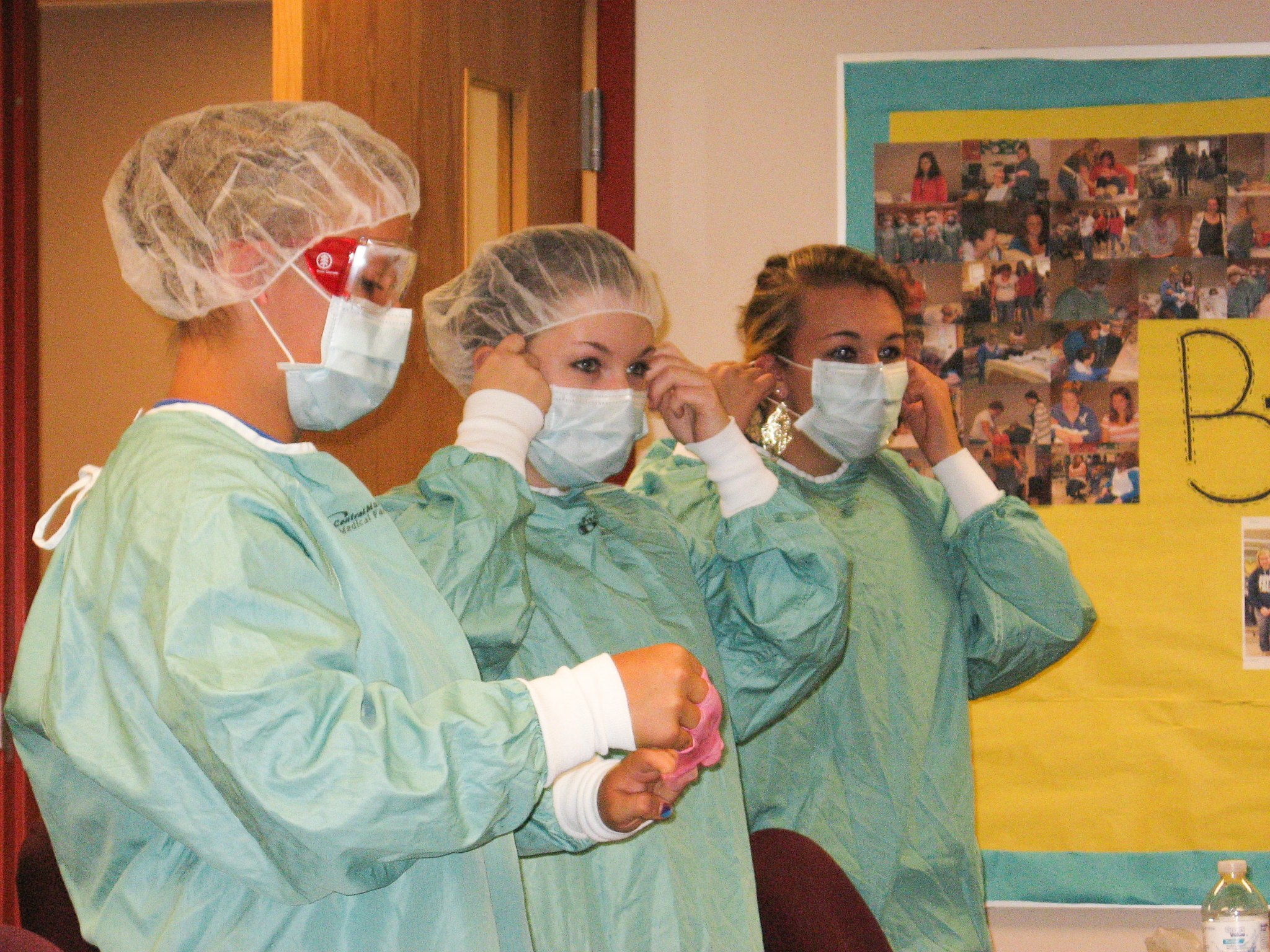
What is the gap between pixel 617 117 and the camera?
275 centimetres

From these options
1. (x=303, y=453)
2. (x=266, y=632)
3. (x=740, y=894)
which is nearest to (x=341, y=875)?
(x=266, y=632)

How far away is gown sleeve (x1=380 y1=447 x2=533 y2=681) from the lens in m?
1.47

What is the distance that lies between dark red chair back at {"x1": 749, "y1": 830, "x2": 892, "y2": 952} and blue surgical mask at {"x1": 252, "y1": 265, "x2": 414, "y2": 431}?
777mm

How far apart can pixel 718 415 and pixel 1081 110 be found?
135 cm

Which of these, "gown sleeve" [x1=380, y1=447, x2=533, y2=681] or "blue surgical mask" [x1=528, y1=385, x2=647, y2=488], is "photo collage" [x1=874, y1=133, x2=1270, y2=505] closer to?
"blue surgical mask" [x1=528, y1=385, x2=647, y2=488]

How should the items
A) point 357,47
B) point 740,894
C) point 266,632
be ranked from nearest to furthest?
1. point 266,632
2. point 740,894
3. point 357,47

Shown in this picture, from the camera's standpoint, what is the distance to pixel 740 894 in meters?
1.56

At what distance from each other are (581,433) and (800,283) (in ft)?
2.14

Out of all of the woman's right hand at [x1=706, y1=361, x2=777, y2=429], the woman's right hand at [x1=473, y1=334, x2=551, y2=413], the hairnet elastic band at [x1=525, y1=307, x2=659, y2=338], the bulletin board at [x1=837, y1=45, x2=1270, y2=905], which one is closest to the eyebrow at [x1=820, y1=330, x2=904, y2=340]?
the woman's right hand at [x1=706, y1=361, x2=777, y2=429]

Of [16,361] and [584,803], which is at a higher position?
[16,361]

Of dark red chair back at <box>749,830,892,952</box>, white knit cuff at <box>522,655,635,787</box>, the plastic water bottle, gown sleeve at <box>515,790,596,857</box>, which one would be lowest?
the plastic water bottle

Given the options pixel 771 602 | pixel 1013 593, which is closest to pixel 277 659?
pixel 771 602

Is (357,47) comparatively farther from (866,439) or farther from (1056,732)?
(1056,732)

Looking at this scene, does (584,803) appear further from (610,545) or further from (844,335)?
(844,335)
